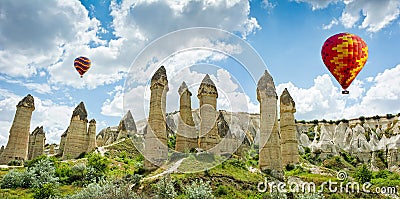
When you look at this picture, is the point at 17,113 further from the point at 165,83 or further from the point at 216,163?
the point at 216,163

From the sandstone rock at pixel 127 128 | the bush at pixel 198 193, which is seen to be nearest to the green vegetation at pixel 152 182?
the bush at pixel 198 193

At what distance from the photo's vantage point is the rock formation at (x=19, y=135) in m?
29.9

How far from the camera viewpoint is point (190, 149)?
2662 centimetres

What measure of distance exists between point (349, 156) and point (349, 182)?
36465 millimetres

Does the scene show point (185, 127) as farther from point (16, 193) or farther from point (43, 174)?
point (16, 193)

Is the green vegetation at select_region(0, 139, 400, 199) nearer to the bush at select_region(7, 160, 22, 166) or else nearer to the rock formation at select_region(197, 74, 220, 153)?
the rock formation at select_region(197, 74, 220, 153)

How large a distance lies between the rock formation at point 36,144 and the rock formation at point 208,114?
71.5ft

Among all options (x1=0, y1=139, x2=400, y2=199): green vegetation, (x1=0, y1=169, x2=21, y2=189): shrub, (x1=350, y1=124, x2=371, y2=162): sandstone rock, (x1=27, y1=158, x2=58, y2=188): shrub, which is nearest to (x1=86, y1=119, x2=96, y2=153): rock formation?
(x1=0, y1=139, x2=400, y2=199): green vegetation

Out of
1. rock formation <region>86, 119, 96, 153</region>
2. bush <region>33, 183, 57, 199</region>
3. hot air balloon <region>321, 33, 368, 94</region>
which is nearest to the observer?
bush <region>33, 183, 57, 199</region>

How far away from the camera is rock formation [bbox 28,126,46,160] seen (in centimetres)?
3797

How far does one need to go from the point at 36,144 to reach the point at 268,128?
27.1m

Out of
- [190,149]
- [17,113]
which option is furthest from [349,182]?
[17,113]

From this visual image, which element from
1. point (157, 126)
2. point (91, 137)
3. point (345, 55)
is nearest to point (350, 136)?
point (91, 137)

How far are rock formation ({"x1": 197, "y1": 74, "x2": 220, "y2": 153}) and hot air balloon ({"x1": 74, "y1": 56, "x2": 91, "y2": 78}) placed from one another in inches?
556
